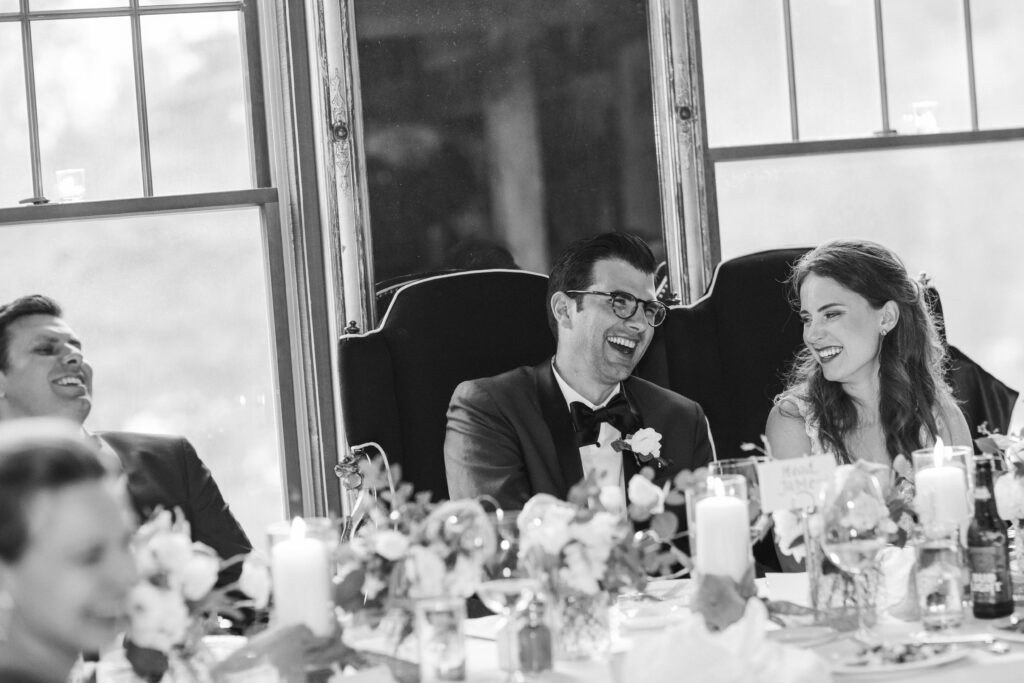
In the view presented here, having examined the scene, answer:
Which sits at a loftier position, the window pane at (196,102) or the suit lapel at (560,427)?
the window pane at (196,102)

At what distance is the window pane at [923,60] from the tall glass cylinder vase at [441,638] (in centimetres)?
308

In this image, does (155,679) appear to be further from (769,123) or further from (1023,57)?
(1023,57)

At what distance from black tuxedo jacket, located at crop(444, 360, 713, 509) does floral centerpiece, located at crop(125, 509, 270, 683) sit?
4.90 feet

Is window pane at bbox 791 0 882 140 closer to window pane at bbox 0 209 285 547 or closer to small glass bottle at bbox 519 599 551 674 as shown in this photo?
window pane at bbox 0 209 285 547

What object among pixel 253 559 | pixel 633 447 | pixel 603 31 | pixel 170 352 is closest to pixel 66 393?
pixel 170 352

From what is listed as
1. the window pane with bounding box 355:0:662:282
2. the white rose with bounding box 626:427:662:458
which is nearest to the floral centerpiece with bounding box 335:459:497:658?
the white rose with bounding box 626:427:662:458

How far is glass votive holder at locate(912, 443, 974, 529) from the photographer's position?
2064 millimetres

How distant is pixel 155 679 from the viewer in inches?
66.5

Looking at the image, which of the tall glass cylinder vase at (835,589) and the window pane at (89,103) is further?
the window pane at (89,103)

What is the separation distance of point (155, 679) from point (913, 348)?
229 centimetres

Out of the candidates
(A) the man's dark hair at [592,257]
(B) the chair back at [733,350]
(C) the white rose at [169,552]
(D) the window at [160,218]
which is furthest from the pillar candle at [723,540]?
(D) the window at [160,218]

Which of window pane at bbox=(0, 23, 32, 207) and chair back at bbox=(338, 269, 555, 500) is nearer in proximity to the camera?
chair back at bbox=(338, 269, 555, 500)

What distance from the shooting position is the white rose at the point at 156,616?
1.61 m

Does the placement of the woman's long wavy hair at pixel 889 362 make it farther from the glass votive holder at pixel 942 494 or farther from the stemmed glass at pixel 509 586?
the stemmed glass at pixel 509 586
